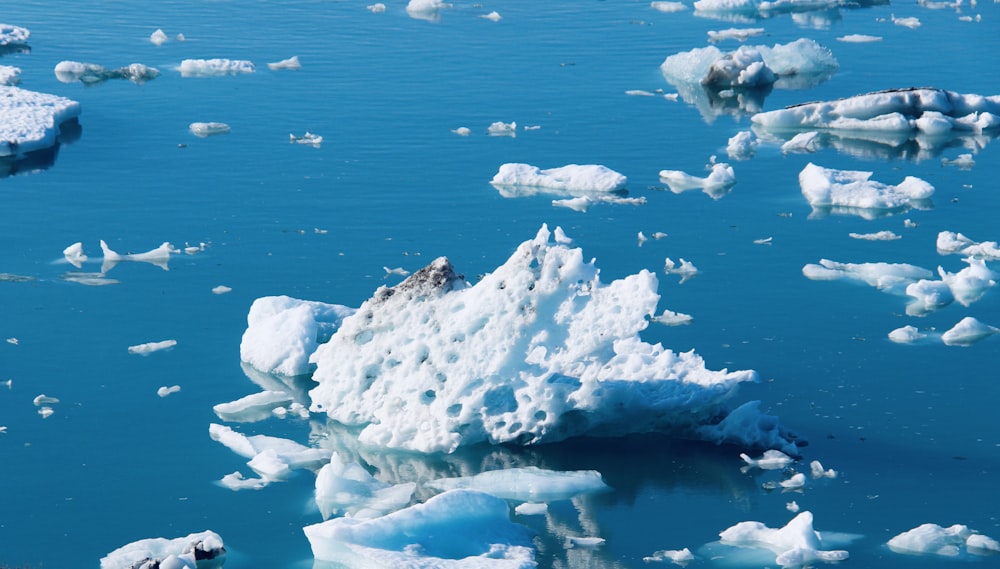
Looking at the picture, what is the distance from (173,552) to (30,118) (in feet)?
37.4

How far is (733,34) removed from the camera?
24938mm

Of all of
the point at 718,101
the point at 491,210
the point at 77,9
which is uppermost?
the point at 77,9

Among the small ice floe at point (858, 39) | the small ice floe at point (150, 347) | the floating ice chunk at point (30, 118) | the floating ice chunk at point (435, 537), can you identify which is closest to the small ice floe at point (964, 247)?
the floating ice chunk at point (435, 537)

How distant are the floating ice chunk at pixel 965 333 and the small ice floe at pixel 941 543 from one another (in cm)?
361

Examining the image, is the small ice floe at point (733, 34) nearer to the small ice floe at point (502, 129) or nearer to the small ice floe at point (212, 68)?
the small ice floe at point (502, 129)

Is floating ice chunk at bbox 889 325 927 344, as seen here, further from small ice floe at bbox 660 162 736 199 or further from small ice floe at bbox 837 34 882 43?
small ice floe at bbox 837 34 882 43

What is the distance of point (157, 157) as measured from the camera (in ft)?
59.3

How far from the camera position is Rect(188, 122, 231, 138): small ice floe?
1905cm

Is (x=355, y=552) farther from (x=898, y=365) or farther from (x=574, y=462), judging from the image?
(x=898, y=365)

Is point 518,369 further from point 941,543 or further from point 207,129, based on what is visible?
point 207,129

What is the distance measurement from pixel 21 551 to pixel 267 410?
256 centimetres

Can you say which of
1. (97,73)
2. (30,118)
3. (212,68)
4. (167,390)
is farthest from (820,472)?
(97,73)

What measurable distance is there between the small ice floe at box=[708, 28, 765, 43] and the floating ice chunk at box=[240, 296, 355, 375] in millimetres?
13971

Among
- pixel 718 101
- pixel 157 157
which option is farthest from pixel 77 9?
→ pixel 718 101
